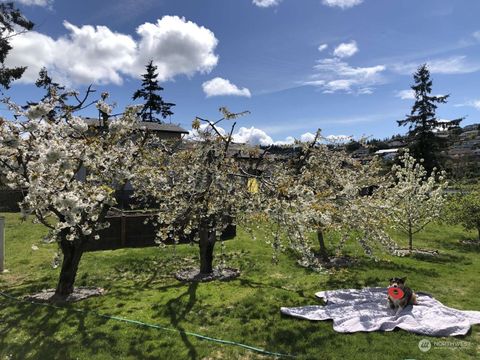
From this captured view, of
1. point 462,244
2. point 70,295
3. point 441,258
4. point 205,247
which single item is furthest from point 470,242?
point 70,295

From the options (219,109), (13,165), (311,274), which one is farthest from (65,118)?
(311,274)

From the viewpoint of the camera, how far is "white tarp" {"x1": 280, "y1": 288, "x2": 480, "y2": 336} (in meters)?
7.55

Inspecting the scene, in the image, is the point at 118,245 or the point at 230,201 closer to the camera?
the point at 230,201

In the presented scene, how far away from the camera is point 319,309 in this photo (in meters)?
8.79

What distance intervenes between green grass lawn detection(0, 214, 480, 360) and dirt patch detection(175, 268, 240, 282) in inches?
11.7

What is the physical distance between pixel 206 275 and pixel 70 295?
3.92 metres

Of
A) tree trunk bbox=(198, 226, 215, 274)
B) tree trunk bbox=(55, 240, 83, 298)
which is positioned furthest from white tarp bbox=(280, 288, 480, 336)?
tree trunk bbox=(55, 240, 83, 298)

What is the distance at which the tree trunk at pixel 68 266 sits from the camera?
10.1 meters

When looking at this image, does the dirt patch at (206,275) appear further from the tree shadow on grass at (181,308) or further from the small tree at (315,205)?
the small tree at (315,205)

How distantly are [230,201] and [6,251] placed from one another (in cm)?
983

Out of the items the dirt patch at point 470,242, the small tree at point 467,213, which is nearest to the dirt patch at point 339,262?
the small tree at point 467,213

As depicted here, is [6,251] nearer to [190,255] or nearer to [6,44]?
[190,255]

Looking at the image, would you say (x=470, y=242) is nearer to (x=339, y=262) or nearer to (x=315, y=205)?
(x=339, y=262)

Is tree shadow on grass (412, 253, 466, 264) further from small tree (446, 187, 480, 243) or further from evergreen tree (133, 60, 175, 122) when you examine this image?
evergreen tree (133, 60, 175, 122)
